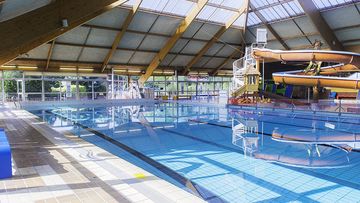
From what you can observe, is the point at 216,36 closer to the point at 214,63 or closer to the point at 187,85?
the point at 214,63

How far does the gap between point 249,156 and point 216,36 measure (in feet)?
47.8

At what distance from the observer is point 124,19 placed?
14656 mm

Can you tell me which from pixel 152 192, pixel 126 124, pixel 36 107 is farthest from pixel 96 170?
pixel 36 107

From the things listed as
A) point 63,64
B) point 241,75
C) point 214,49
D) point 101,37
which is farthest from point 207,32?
point 63,64

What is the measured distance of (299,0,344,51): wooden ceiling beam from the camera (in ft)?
46.7

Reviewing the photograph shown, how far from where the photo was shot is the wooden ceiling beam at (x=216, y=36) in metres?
16.8

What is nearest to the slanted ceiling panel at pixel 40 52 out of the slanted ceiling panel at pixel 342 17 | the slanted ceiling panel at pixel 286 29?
the slanted ceiling panel at pixel 286 29

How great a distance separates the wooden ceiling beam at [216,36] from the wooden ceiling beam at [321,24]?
339cm

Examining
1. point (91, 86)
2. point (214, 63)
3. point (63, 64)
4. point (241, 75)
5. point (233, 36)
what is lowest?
point (91, 86)

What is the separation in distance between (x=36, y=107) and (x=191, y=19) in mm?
10213

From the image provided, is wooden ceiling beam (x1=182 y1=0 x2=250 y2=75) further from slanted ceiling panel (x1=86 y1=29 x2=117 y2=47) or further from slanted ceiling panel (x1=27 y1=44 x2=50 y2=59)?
slanted ceiling panel (x1=27 y1=44 x2=50 y2=59)

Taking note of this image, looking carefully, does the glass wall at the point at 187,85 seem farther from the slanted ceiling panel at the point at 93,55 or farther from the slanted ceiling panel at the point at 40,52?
the slanted ceiling panel at the point at 40,52

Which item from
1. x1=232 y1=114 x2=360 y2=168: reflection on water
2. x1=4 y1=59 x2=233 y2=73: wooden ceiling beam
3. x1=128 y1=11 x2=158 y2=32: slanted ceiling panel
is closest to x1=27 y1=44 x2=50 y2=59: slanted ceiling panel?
x1=4 y1=59 x2=233 y2=73: wooden ceiling beam

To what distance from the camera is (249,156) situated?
5.31 m
